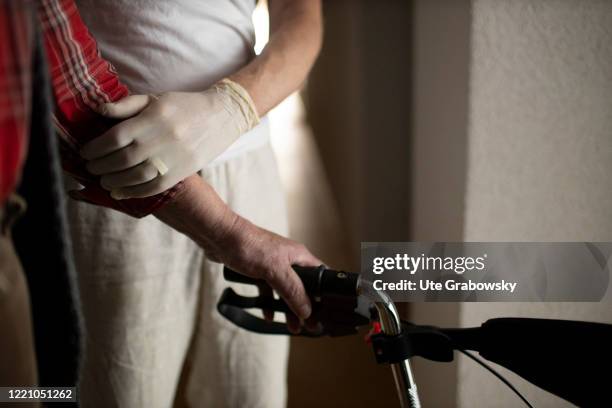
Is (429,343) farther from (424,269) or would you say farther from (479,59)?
(479,59)

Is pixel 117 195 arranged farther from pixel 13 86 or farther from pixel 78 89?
pixel 13 86

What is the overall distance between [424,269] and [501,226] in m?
0.27

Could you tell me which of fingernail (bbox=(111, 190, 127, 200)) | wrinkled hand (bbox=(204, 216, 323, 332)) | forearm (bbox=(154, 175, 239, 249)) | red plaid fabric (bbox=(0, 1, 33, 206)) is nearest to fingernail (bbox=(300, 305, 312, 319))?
wrinkled hand (bbox=(204, 216, 323, 332))

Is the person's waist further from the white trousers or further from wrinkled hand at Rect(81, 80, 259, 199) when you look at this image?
wrinkled hand at Rect(81, 80, 259, 199)

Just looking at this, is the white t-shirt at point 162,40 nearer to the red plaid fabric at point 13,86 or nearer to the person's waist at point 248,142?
the person's waist at point 248,142

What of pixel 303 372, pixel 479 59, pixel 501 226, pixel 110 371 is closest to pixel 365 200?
pixel 303 372

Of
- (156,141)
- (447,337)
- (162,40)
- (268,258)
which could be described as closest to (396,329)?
(447,337)

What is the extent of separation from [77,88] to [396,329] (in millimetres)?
421

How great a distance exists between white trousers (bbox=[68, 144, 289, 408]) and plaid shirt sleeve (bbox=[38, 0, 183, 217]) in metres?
0.18

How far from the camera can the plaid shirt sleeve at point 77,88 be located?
1.57ft

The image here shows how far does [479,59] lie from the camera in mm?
854

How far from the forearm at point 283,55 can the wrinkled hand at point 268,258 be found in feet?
0.58

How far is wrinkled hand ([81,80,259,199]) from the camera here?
0.55 m

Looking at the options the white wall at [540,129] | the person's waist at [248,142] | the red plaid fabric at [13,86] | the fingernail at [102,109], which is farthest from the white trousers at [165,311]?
the red plaid fabric at [13,86]
